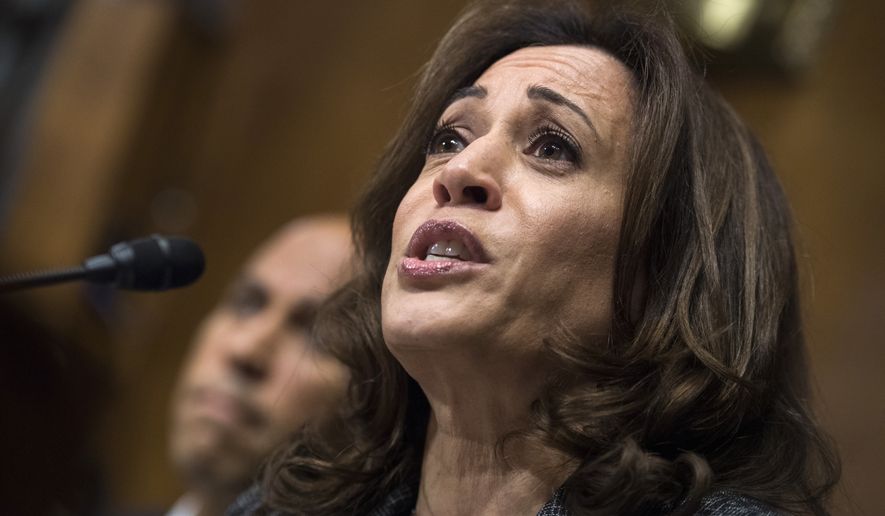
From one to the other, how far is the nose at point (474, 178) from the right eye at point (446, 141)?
0.46 ft

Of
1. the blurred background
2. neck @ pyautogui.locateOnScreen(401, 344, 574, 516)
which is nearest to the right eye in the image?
neck @ pyautogui.locateOnScreen(401, 344, 574, 516)

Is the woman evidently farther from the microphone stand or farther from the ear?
the microphone stand

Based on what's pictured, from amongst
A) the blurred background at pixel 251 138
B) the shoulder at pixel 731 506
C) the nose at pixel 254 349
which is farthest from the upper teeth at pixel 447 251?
the blurred background at pixel 251 138

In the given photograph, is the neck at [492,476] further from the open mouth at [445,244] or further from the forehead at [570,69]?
the forehead at [570,69]

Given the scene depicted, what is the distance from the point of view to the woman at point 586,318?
5.48ft

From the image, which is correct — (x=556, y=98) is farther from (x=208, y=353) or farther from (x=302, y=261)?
(x=208, y=353)

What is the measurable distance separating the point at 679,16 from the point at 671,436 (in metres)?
0.75

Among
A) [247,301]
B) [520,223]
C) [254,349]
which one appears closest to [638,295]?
[520,223]

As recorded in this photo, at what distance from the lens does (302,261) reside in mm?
2943

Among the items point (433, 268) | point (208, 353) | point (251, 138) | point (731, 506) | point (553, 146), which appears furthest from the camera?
point (251, 138)

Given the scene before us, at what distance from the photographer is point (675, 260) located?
1.80m

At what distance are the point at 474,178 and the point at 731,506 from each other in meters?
0.55

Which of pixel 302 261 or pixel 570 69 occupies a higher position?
pixel 570 69

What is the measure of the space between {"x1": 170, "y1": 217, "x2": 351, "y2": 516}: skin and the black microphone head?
0.96 metres
